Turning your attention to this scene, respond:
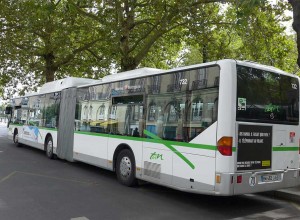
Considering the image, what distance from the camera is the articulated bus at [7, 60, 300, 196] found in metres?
6.66

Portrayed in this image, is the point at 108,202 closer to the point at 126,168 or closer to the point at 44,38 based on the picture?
the point at 126,168

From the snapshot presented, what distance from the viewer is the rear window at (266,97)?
6.87m

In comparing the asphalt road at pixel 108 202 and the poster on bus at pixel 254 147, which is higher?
the poster on bus at pixel 254 147

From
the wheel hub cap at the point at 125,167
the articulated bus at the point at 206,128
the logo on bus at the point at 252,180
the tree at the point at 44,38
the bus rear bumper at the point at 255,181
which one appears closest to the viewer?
the bus rear bumper at the point at 255,181

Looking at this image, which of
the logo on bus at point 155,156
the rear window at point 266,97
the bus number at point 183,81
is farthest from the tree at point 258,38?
the logo on bus at point 155,156

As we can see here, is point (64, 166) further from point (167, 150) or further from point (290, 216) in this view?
point (290, 216)

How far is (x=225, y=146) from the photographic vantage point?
6531mm

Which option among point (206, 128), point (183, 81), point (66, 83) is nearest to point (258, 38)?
point (66, 83)

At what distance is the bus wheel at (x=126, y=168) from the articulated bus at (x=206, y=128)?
1.0 inches

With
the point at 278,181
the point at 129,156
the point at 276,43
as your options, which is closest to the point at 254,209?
the point at 278,181

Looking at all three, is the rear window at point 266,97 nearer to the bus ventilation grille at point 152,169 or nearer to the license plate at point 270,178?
the license plate at point 270,178

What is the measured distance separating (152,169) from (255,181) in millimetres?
2323

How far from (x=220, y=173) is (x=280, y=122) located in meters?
1.91

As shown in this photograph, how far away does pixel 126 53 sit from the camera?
17.5 meters
